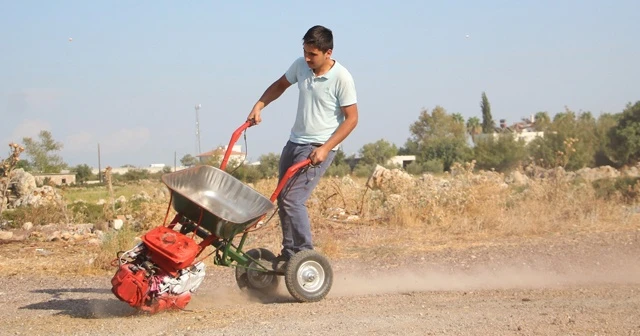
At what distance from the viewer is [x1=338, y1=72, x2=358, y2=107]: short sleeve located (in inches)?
248

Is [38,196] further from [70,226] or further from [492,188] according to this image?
[492,188]

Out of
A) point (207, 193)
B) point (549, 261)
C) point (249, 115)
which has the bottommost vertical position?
point (549, 261)

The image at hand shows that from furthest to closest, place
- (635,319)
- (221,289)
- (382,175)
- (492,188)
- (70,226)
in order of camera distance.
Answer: (382,175) < (492,188) < (70,226) < (221,289) < (635,319)

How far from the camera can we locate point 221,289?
287 inches

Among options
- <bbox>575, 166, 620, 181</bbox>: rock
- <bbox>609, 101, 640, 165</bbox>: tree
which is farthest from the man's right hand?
<bbox>609, 101, 640, 165</bbox>: tree

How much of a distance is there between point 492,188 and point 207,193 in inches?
398

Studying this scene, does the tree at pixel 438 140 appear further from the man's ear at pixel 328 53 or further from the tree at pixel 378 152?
the man's ear at pixel 328 53

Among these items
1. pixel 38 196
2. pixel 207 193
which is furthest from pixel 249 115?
pixel 38 196

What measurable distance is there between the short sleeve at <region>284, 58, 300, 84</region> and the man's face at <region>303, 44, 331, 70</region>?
1.02 ft

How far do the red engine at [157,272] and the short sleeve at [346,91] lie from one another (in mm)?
1676

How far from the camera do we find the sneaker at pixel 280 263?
21.0 ft

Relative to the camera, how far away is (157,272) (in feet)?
17.9

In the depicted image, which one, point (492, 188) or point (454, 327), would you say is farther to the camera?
point (492, 188)

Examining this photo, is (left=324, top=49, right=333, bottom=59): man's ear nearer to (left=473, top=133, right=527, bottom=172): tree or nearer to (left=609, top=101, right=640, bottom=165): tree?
(left=473, top=133, right=527, bottom=172): tree
